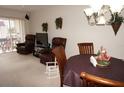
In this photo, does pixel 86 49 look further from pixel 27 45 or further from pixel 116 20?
pixel 27 45

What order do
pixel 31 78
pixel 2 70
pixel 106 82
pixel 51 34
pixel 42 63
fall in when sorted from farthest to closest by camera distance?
1. pixel 51 34
2. pixel 42 63
3. pixel 2 70
4. pixel 31 78
5. pixel 106 82

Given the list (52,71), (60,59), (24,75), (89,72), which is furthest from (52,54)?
(89,72)

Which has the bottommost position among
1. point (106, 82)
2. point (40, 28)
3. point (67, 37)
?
point (106, 82)

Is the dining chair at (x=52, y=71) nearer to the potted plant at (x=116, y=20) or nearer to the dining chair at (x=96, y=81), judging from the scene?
the potted plant at (x=116, y=20)

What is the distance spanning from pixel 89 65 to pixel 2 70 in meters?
2.67

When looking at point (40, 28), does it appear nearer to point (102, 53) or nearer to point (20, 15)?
point (20, 15)

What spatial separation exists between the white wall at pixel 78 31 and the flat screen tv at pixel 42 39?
0.33m

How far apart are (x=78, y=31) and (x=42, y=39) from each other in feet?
6.18

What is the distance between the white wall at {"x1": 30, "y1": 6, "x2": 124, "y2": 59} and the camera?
9.24 ft

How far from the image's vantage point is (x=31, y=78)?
10.1ft

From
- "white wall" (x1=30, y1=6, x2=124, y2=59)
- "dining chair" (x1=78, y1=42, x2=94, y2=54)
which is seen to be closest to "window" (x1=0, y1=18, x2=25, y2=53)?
A: "white wall" (x1=30, y1=6, x2=124, y2=59)

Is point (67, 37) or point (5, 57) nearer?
point (67, 37)
